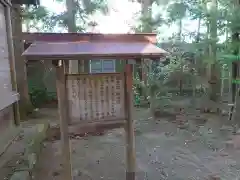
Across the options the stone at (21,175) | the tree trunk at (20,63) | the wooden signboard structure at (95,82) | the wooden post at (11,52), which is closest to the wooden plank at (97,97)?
the wooden signboard structure at (95,82)

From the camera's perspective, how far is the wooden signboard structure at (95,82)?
10.4 feet

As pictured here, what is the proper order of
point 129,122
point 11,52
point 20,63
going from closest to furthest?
point 129,122, point 11,52, point 20,63

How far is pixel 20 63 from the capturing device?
9.50 m

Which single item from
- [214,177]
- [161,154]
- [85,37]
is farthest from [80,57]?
[161,154]

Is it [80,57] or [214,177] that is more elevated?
[80,57]

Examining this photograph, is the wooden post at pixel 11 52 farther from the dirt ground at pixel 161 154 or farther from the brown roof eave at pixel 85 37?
the brown roof eave at pixel 85 37

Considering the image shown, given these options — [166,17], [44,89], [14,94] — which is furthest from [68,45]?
[44,89]

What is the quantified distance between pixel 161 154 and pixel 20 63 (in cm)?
652

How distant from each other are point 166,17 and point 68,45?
8.57 metres

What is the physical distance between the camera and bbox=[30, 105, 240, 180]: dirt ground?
479 cm

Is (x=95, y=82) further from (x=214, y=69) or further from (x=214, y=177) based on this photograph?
(x=214, y=69)

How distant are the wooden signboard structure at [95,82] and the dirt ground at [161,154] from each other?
123cm

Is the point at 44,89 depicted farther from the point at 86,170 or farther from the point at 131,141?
the point at 131,141

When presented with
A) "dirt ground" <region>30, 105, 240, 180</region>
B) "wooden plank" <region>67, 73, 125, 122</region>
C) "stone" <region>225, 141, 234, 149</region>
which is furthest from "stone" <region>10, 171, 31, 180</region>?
"stone" <region>225, 141, 234, 149</region>
